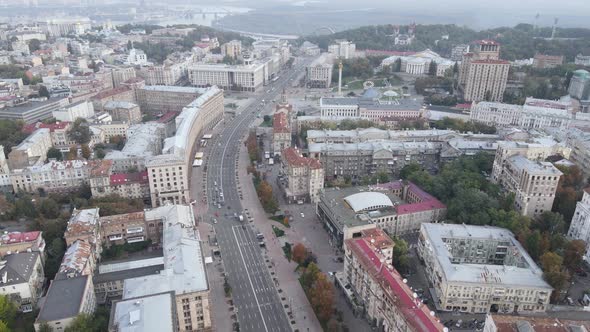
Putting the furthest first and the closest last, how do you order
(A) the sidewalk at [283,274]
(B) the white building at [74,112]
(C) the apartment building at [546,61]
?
(C) the apartment building at [546,61] → (B) the white building at [74,112] → (A) the sidewalk at [283,274]

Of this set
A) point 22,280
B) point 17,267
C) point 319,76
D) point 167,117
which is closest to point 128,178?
point 17,267

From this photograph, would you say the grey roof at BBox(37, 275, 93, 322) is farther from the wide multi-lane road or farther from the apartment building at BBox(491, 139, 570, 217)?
the apartment building at BBox(491, 139, 570, 217)

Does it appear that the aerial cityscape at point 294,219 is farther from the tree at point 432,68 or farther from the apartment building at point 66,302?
the tree at point 432,68

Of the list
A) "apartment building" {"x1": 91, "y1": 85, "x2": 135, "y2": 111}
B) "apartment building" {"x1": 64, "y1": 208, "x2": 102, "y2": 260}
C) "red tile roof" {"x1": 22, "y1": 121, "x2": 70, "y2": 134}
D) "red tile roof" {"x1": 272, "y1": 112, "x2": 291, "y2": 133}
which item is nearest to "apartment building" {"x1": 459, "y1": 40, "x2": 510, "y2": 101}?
"red tile roof" {"x1": 272, "y1": 112, "x2": 291, "y2": 133}

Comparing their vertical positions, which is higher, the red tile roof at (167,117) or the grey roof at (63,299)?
the grey roof at (63,299)

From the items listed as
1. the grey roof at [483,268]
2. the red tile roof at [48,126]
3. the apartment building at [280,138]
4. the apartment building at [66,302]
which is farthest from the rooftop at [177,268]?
the red tile roof at [48,126]

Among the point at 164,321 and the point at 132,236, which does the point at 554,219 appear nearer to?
the point at 164,321
